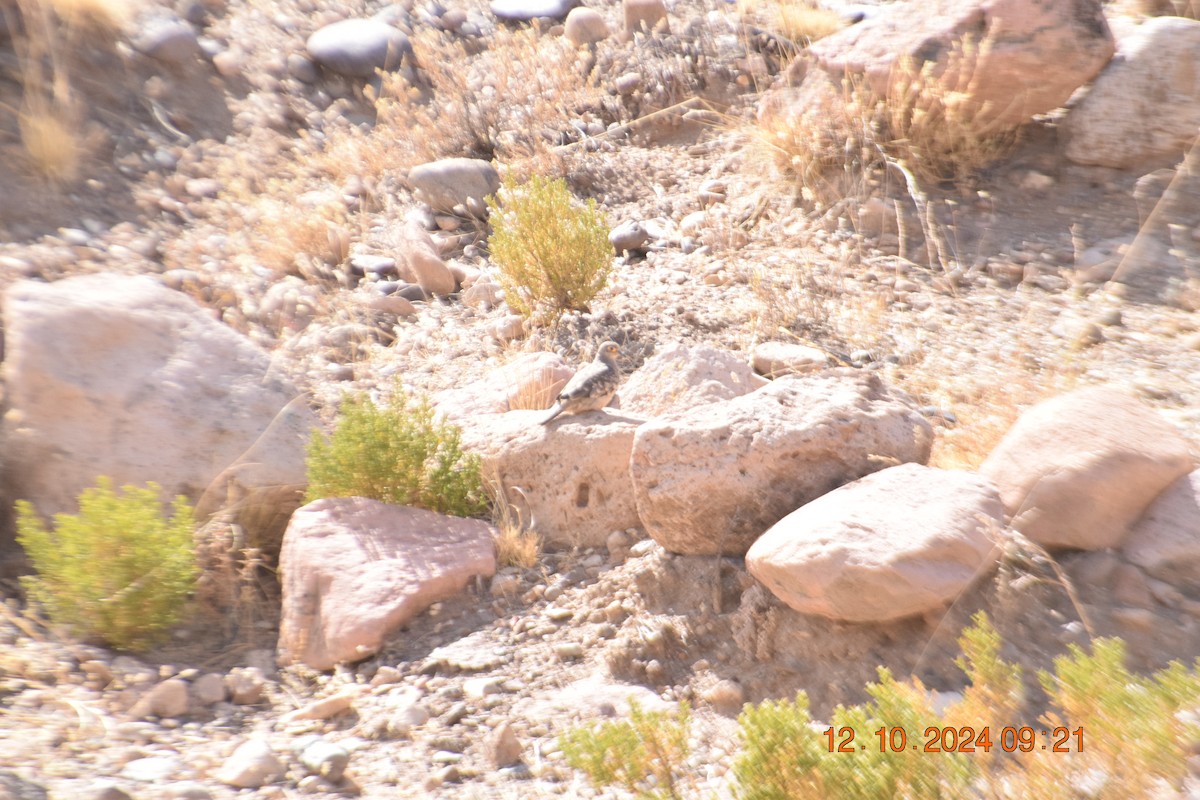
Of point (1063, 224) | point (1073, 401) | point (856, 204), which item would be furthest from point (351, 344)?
point (1063, 224)

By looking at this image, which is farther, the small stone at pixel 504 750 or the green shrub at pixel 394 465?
the green shrub at pixel 394 465

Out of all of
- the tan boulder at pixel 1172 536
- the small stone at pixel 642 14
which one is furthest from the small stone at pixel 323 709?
the small stone at pixel 642 14

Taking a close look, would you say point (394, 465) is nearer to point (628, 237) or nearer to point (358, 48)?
point (628, 237)

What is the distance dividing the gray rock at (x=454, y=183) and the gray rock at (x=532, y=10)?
2470 mm

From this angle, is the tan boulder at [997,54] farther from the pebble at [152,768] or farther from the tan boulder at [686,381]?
the pebble at [152,768]

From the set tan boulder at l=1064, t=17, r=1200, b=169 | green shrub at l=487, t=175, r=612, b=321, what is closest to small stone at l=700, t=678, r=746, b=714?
green shrub at l=487, t=175, r=612, b=321

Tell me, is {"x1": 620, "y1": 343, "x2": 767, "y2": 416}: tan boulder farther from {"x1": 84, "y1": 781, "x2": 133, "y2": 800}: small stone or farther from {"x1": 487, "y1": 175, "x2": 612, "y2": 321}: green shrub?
{"x1": 84, "y1": 781, "x2": 133, "y2": 800}: small stone

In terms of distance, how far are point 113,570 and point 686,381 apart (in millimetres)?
2255

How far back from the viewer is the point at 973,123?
530 centimetres

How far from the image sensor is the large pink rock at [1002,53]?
5164 millimetres

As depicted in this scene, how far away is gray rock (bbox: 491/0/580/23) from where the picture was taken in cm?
805

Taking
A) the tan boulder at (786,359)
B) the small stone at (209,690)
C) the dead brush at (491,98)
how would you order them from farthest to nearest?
the dead brush at (491,98) < the tan boulder at (786,359) < the small stone at (209,690)

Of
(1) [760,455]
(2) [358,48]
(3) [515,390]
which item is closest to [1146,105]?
(1) [760,455]
